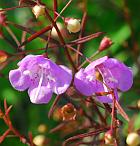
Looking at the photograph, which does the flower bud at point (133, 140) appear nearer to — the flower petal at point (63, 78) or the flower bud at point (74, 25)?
the flower petal at point (63, 78)

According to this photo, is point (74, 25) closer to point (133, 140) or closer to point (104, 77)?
point (104, 77)

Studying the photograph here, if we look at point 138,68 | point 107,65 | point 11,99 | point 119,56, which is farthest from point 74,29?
point 11,99

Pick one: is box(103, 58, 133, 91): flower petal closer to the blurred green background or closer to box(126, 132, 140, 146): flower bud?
box(126, 132, 140, 146): flower bud

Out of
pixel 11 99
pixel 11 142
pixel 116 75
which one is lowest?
pixel 11 142

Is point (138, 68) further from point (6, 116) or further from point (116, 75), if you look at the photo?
point (6, 116)

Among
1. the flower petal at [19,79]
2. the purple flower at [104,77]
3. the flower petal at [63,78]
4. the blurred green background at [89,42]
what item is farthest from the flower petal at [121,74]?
the blurred green background at [89,42]
